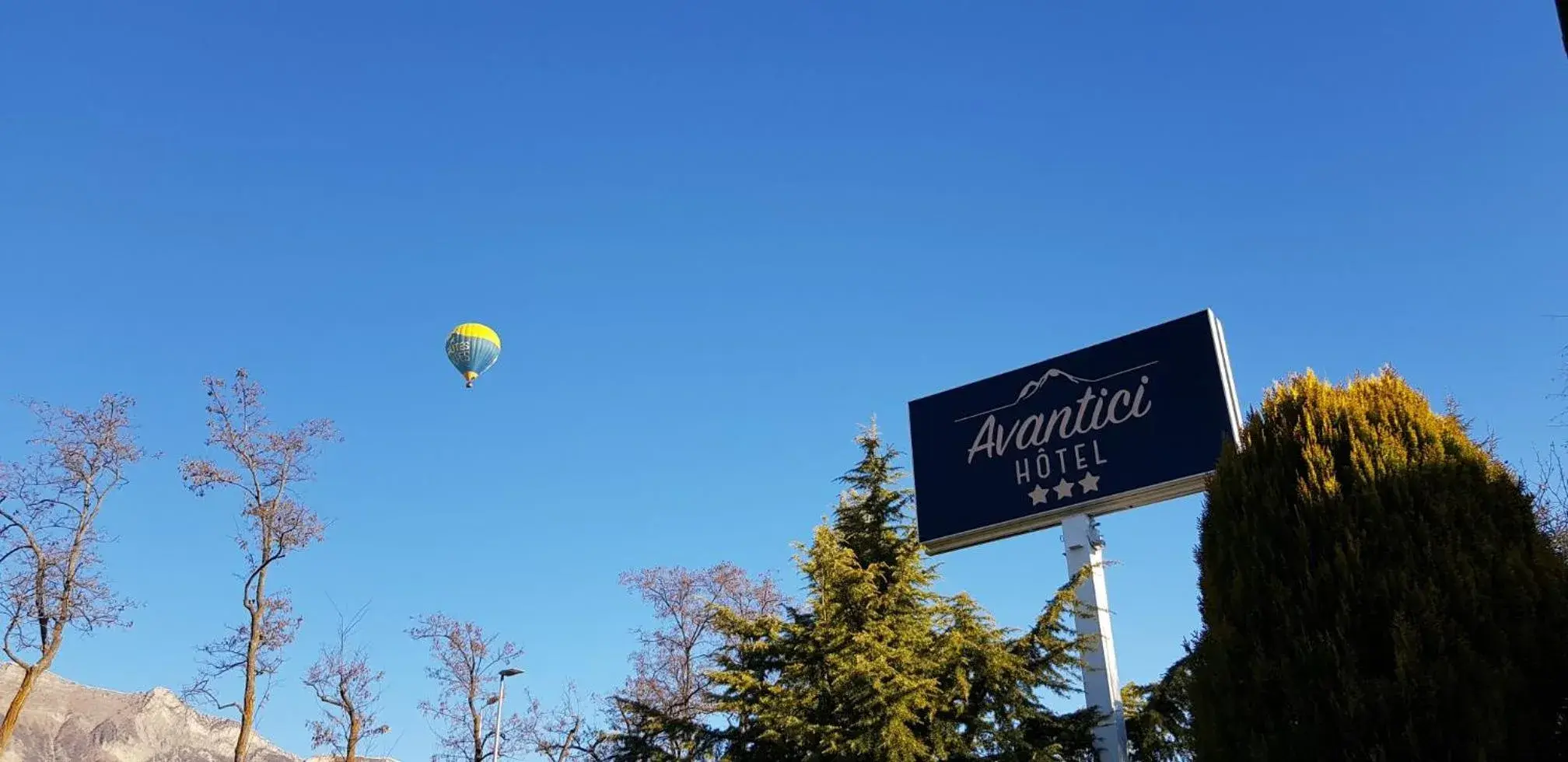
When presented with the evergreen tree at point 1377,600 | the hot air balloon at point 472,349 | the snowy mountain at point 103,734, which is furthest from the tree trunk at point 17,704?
the snowy mountain at point 103,734

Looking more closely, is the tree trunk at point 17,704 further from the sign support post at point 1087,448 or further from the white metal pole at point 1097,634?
the white metal pole at point 1097,634

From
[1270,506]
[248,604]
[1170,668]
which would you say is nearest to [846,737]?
[1170,668]

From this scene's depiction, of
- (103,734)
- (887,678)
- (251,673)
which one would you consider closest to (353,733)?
(251,673)

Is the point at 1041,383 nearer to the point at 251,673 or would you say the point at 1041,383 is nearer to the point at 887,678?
the point at 887,678

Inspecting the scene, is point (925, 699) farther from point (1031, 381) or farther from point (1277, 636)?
point (1277, 636)

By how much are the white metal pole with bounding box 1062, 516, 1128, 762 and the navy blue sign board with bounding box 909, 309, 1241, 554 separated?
1.30 feet

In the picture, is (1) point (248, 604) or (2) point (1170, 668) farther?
(1) point (248, 604)

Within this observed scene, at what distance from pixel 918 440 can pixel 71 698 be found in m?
192

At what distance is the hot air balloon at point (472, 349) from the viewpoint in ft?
110

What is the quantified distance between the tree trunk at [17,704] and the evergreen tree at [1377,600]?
21.4 meters

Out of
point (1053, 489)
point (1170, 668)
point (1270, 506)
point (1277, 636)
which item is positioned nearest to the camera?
point (1277, 636)

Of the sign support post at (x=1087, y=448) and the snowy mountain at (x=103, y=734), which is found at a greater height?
the snowy mountain at (x=103, y=734)

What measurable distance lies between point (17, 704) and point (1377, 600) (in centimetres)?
2316

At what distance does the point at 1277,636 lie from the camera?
28.5 feet
